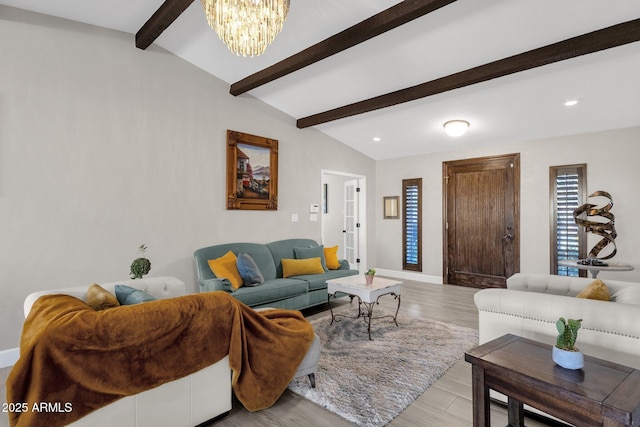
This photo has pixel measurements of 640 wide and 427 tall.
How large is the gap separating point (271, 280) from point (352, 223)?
3.19 m

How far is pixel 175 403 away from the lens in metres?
1.77

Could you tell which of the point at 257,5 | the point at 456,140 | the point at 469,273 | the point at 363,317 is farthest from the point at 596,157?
the point at 257,5

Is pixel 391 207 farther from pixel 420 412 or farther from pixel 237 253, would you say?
pixel 420 412

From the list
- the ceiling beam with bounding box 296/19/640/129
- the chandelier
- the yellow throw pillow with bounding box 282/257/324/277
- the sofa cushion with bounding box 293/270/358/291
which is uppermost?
the ceiling beam with bounding box 296/19/640/129

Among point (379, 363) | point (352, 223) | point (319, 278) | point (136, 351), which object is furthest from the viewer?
point (352, 223)

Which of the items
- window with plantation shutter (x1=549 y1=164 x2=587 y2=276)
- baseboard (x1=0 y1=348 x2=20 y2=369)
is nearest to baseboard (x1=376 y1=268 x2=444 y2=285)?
window with plantation shutter (x1=549 y1=164 x2=587 y2=276)

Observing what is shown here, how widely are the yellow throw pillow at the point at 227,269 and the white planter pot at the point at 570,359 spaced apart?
2986mm

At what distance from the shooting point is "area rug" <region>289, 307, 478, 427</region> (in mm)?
2154

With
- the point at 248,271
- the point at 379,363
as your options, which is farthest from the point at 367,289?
the point at 248,271

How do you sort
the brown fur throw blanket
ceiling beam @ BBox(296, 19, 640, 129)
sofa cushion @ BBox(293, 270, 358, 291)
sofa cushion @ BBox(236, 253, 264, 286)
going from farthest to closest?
sofa cushion @ BBox(293, 270, 358, 291)
sofa cushion @ BBox(236, 253, 264, 286)
ceiling beam @ BBox(296, 19, 640, 129)
the brown fur throw blanket

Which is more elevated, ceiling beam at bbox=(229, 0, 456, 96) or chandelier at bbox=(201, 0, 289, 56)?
ceiling beam at bbox=(229, 0, 456, 96)

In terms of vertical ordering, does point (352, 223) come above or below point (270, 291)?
above

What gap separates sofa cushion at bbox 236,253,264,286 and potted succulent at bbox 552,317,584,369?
303cm

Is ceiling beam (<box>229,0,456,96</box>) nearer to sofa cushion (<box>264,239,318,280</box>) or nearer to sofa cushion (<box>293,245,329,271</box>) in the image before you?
sofa cushion (<box>264,239,318,280</box>)
